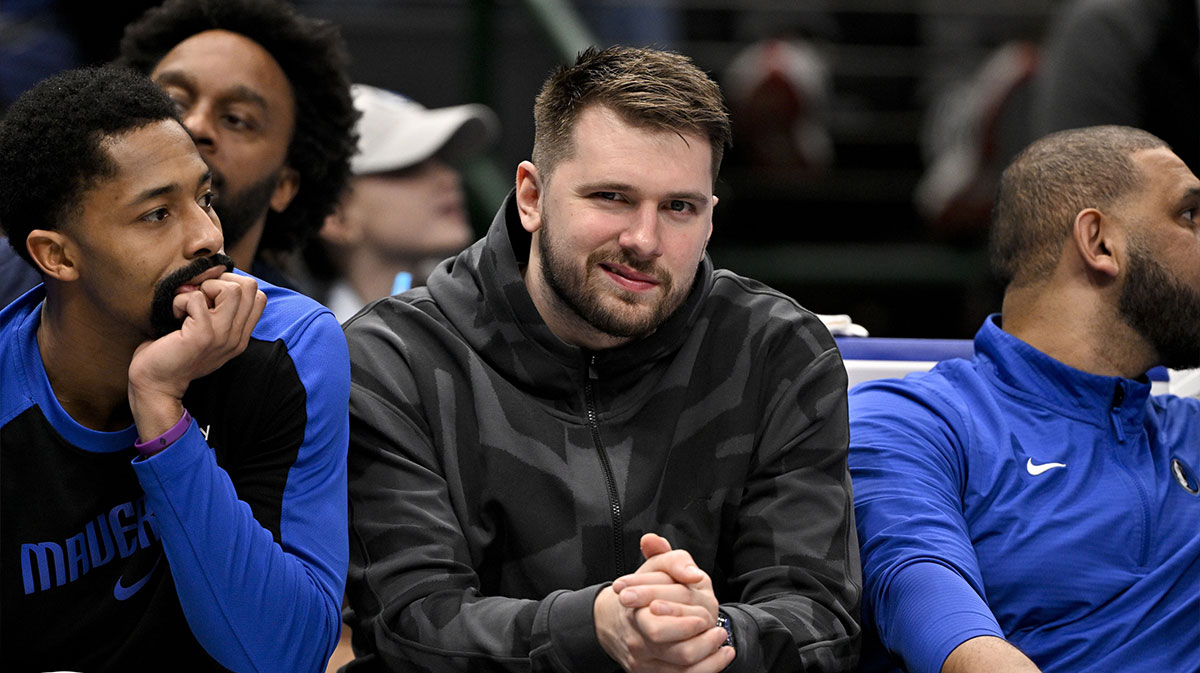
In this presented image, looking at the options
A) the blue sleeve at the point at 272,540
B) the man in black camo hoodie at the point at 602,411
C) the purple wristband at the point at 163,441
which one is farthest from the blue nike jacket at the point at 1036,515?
the purple wristband at the point at 163,441

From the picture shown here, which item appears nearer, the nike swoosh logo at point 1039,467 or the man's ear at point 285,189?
the nike swoosh logo at point 1039,467

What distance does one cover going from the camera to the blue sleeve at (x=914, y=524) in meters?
2.03

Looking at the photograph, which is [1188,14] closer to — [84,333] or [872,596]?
[872,596]

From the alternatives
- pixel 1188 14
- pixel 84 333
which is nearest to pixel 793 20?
pixel 1188 14

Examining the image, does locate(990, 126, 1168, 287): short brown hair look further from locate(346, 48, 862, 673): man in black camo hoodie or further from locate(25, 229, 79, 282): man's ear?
locate(25, 229, 79, 282): man's ear

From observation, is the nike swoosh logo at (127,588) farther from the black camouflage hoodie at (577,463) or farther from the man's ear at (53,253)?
the man's ear at (53,253)

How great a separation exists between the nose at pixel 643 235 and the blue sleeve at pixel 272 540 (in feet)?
1.43

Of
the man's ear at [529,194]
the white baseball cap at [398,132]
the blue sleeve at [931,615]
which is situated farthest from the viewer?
the white baseball cap at [398,132]

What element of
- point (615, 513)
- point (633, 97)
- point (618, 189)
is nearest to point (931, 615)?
point (615, 513)

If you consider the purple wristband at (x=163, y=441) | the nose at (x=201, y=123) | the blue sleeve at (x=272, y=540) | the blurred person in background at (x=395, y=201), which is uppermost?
the nose at (x=201, y=123)

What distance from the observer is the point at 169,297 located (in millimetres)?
1881

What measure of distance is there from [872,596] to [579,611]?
516mm

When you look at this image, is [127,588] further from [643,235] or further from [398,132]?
[398,132]

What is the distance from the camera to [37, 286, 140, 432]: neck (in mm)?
1933
